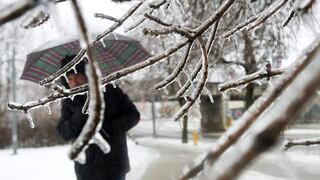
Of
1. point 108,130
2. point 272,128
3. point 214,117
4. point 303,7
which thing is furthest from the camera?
point 214,117

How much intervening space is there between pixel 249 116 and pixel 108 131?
334 cm

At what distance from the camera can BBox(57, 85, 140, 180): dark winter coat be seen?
3.90 m

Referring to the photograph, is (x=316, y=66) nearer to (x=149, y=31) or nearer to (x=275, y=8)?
(x=149, y=31)

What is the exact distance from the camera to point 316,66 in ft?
1.82

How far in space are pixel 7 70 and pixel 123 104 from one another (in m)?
30.4

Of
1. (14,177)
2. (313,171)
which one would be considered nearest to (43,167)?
(14,177)

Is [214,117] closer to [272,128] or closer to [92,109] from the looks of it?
[92,109]

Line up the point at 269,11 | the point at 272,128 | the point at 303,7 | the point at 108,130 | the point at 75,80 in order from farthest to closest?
the point at 108,130 → the point at 75,80 → the point at 269,11 → the point at 303,7 → the point at 272,128

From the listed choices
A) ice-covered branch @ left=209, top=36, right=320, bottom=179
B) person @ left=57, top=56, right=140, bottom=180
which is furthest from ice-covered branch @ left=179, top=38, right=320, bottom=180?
person @ left=57, top=56, right=140, bottom=180

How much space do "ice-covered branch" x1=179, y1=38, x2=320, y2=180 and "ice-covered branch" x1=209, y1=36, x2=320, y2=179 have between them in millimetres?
81

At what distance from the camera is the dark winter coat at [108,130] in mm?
3902

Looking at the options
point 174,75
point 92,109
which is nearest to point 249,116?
→ point 92,109

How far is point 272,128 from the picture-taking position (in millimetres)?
539

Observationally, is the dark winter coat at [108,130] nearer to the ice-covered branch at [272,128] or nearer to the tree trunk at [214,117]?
the ice-covered branch at [272,128]
